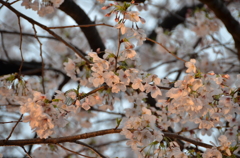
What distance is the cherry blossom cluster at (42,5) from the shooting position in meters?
1.40

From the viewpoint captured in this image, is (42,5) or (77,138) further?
(42,5)

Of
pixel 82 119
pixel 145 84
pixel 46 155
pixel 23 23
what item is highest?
pixel 23 23

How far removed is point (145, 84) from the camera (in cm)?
128

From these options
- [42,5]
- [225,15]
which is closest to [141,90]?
[42,5]

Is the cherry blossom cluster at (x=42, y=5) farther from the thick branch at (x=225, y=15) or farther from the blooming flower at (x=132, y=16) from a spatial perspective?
the thick branch at (x=225, y=15)

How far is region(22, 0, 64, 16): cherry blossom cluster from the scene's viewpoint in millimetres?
1398

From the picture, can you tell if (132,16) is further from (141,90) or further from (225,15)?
(225,15)

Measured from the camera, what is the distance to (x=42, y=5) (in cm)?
146

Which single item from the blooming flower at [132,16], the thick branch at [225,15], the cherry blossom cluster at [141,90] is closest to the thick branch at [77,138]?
the cherry blossom cluster at [141,90]

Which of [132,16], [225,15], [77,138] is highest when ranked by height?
[225,15]

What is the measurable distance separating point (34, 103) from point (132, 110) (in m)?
0.77

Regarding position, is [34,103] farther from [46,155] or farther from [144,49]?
[144,49]

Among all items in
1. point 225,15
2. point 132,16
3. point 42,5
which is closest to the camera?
point 132,16

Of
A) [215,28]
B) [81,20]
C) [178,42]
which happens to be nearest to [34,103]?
[81,20]
